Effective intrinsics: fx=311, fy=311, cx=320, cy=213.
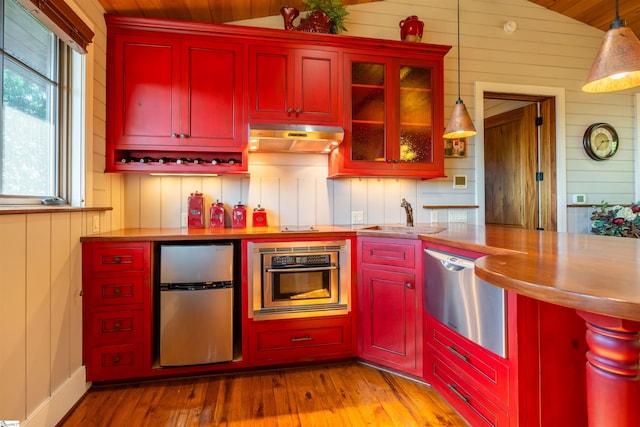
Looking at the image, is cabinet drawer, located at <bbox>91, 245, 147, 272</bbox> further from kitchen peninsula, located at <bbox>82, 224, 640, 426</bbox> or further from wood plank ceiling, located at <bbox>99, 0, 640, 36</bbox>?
kitchen peninsula, located at <bbox>82, 224, 640, 426</bbox>

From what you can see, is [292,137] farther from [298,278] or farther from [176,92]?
[298,278]

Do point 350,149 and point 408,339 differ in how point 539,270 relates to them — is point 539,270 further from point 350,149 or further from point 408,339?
point 350,149

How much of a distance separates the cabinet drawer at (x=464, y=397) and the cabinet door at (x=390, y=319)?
139mm

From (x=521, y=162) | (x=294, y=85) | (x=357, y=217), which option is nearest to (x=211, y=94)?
(x=294, y=85)

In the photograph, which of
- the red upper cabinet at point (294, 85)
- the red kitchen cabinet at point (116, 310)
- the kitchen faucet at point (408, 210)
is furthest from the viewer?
the kitchen faucet at point (408, 210)

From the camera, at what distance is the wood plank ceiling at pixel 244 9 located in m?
2.20

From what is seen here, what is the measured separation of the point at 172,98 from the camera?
7.21 feet

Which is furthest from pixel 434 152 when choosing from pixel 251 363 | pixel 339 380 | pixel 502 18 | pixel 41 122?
pixel 41 122

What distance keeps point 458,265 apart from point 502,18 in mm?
2825

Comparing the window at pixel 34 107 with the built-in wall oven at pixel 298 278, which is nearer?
the window at pixel 34 107

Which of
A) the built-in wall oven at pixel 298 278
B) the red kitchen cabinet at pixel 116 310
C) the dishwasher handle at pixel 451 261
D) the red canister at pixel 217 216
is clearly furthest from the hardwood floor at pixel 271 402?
the red canister at pixel 217 216

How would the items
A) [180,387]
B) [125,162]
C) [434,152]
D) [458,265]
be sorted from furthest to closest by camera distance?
1. [434,152]
2. [125,162]
3. [180,387]
4. [458,265]

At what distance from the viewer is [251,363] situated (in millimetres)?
2043

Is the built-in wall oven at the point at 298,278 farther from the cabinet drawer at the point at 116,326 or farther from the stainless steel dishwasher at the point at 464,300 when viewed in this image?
the cabinet drawer at the point at 116,326
